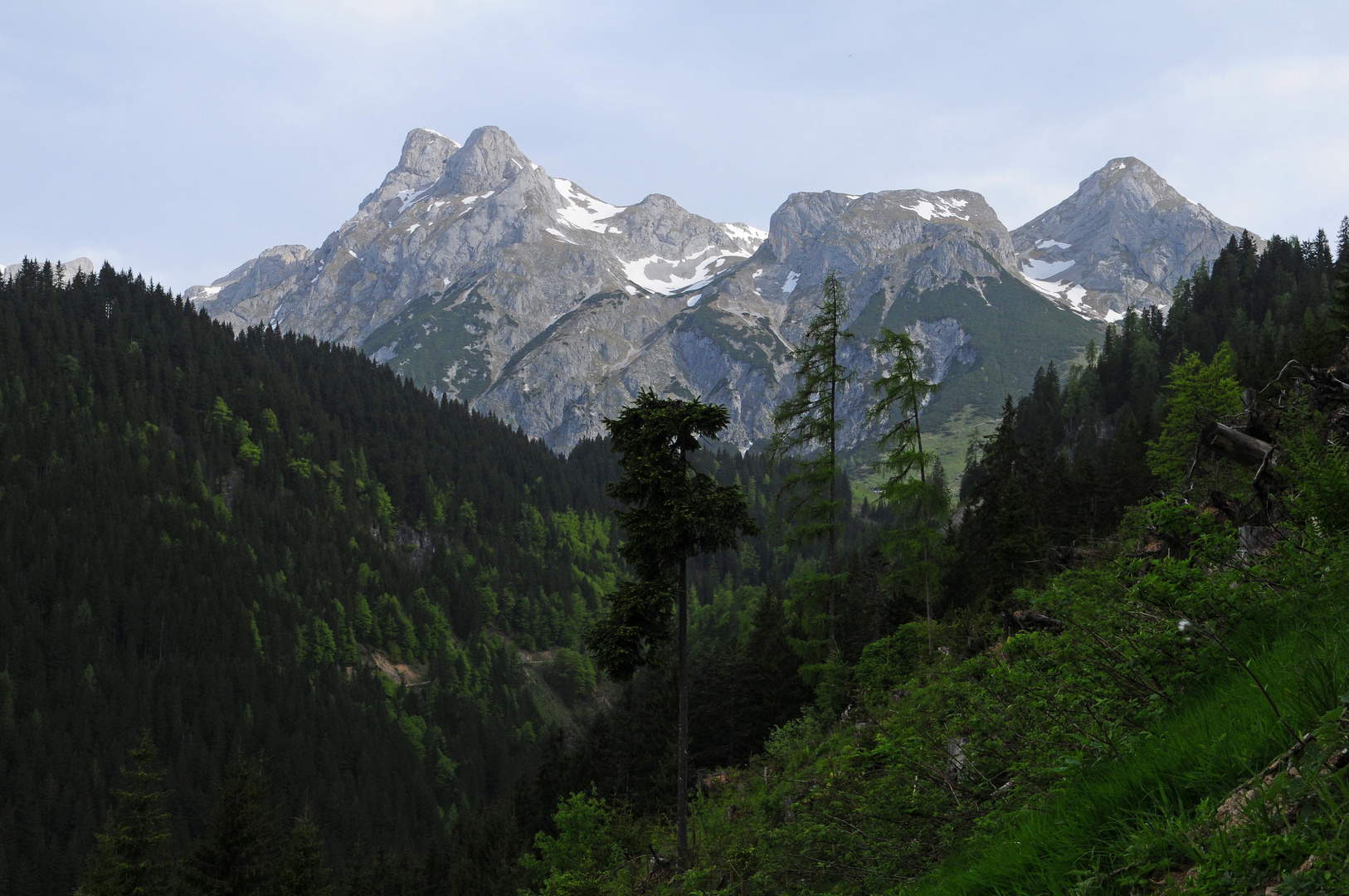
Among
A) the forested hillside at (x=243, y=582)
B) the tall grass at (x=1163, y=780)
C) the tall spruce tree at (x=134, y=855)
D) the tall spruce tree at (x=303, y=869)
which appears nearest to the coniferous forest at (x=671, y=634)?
the tall grass at (x=1163, y=780)

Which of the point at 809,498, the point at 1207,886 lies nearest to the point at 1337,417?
the point at 1207,886

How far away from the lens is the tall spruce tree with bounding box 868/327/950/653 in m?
27.5

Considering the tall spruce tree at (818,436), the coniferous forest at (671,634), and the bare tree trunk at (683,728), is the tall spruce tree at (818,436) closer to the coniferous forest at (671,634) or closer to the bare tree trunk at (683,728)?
the coniferous forest at (671,634)

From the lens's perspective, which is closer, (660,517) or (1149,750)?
(1149,750)

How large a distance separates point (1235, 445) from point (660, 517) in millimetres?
13985

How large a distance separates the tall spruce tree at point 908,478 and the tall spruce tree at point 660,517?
26.7 feet

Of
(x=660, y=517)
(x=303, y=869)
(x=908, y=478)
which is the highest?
(x=660, y=517)

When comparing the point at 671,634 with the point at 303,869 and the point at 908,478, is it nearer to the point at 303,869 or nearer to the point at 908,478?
the point at 908,478

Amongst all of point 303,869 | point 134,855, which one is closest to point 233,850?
point 134,855

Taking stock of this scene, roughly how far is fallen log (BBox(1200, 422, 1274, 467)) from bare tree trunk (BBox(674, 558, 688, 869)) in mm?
13280

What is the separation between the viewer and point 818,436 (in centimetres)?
2867

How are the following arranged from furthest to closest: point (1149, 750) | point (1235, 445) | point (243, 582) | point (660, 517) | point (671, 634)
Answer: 1. point (243, 582)
2. point (671, 634)
3. point (660, 517)
4. point (1235, 445)
5. point (1149, 750)

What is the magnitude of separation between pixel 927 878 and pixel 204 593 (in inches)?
5530

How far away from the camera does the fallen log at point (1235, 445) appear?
31.0 ft
